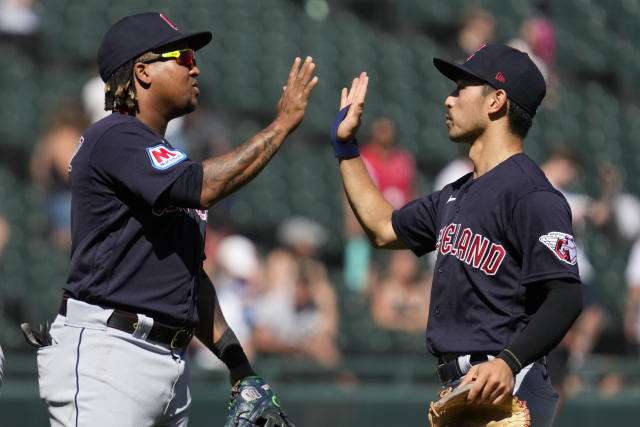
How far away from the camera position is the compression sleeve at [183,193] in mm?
3107

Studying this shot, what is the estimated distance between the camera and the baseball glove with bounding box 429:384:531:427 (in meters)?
3.05

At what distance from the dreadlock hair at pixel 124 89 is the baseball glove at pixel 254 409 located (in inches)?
41.2

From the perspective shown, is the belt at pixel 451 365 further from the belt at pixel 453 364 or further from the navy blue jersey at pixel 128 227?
the navy blue jersey at pixel 128 227

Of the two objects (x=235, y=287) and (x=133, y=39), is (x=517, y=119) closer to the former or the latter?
(x=133, y=39)

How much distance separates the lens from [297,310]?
24.6ft

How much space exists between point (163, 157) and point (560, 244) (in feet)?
4.23

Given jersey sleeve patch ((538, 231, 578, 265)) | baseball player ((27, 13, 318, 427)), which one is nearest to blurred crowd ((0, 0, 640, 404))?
jersey sleeve patch ((538, 231, 578, 265))

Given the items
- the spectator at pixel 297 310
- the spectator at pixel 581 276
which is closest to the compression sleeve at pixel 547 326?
the spectator at pixel 581 276

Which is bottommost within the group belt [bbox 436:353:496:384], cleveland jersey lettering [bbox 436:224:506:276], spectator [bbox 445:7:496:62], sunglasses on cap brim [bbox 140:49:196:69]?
belt [bbox 436:353:496:384]

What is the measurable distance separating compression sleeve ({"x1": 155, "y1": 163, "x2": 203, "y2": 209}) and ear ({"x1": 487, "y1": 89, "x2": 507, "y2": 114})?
1053 millimetres

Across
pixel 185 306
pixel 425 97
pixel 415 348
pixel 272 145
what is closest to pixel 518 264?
pixel 272 145

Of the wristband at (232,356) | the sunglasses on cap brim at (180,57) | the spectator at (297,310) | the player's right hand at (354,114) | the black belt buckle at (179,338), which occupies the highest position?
the sunglasses on cap brim at (180,57)

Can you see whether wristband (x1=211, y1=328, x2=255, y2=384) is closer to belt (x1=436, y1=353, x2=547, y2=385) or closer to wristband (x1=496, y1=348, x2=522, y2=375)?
belt (x1=436, y1=353, x2=547, y2=385)

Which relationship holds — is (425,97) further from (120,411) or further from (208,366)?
(120,411)
